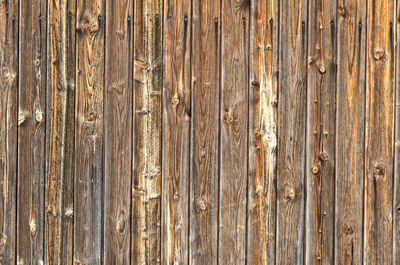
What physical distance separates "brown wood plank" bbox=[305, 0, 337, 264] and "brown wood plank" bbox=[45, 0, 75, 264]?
1166 millimetres

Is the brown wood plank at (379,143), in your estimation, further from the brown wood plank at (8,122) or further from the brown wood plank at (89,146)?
the brown wood plank at (8,122)

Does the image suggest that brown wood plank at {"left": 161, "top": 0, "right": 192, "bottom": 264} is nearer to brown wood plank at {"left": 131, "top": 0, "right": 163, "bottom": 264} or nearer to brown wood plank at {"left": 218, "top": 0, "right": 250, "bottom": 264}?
brown wood plank at {"left": 131, "top": 0, "right": 163, "bottom": 264}

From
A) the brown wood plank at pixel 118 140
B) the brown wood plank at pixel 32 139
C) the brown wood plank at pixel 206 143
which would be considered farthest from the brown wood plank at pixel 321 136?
the brown wood plank at pixel 32 139

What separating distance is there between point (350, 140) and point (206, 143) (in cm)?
70

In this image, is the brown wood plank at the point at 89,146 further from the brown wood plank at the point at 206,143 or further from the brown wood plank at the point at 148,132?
the brown wood plank at the point at 206,143

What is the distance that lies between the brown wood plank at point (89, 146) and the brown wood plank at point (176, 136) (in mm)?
322

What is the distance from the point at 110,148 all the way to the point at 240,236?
0.77 metres

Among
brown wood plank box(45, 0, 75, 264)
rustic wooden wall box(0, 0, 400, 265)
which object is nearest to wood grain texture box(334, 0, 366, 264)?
rustic wooden wall box(0, 0, 400, 265)

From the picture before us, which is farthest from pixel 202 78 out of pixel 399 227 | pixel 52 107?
pixel 399 227

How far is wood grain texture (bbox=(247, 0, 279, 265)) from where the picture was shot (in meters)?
1.95

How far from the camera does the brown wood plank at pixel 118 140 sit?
1967 millimetres

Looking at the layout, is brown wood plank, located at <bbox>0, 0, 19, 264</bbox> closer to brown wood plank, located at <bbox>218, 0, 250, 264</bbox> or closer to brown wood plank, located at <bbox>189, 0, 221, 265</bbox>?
brown wood plank, located at <bbox>189, 0, 221, 265</bbox>

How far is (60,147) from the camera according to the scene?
198cm

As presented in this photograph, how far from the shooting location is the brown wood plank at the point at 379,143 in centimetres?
194
